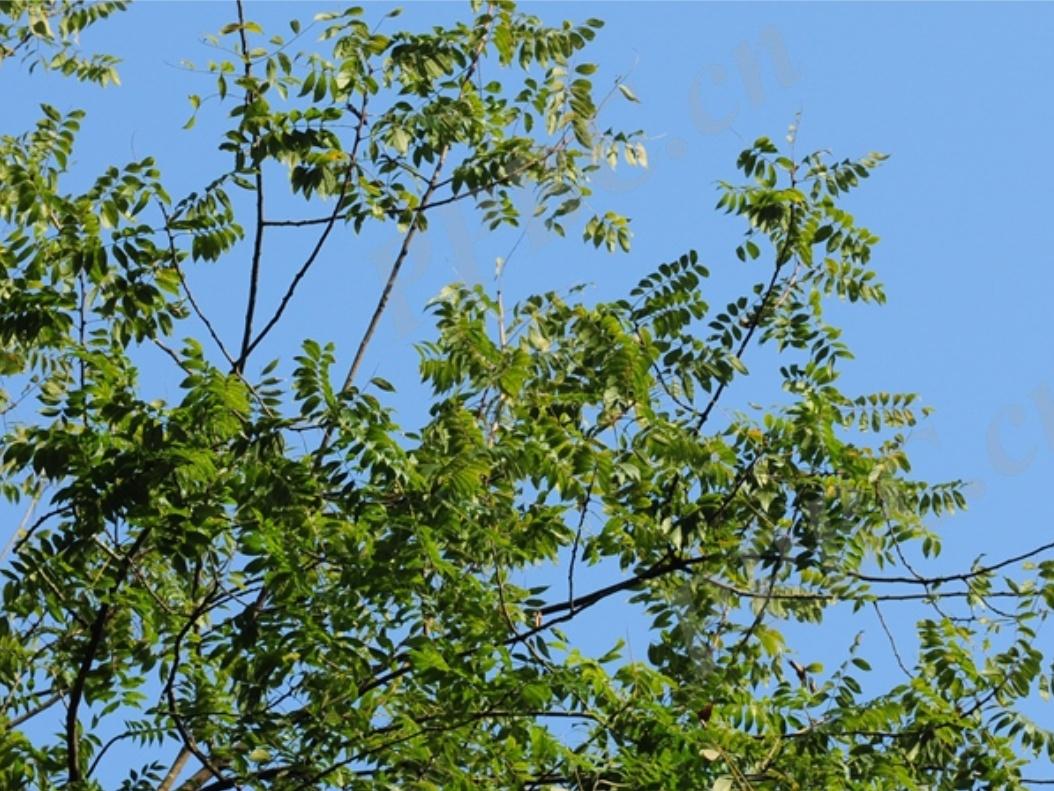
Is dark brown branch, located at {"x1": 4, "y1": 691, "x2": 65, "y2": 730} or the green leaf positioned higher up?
the green leaf

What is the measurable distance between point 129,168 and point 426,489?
2297 mm

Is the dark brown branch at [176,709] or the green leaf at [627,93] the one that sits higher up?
the green leaf at [627,93]

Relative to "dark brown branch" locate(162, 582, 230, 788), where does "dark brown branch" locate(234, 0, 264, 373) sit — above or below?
above

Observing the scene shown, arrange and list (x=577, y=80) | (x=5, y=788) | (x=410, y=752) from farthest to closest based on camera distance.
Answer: (x=577, y=80) < (x=5, y=788) < (x=410, y=752)

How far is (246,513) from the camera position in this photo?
819 cm

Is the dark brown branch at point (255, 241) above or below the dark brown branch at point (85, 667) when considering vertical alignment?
above

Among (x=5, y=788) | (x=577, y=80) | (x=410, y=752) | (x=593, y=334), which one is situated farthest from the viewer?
(x=577, y=80)

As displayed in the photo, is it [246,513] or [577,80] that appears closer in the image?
[246,513]

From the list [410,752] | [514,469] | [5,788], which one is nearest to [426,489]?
[514,469]

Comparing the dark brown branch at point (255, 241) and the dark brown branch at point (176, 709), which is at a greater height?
the dark brown branch at point (255, 241)

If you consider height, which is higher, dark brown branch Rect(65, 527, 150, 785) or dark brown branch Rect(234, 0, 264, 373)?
dark brown branch Rect(234, 0, 264, 373)

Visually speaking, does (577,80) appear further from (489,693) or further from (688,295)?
(489,693)

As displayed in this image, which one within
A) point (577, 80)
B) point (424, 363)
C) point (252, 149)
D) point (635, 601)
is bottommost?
point (635, 601)

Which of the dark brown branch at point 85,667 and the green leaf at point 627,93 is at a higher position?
the green leaf at point 627,93
